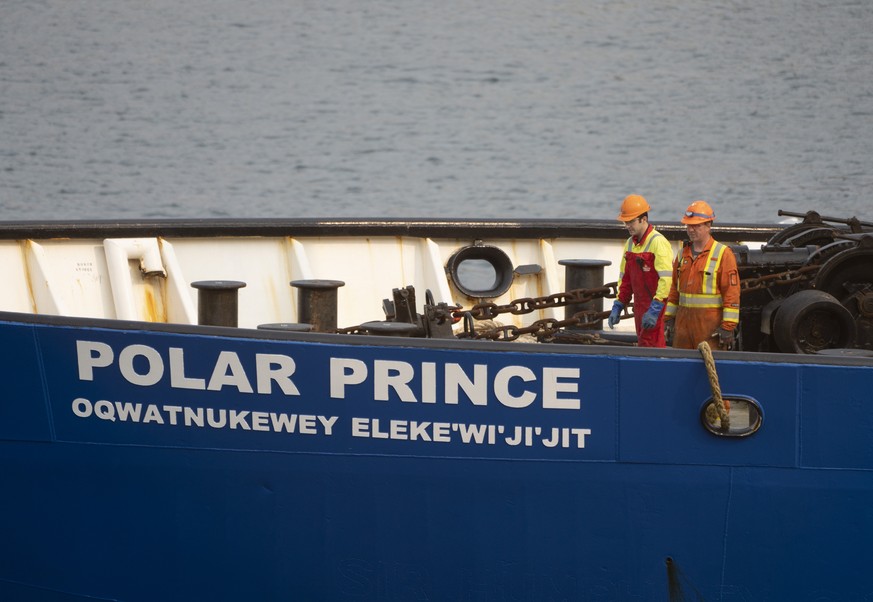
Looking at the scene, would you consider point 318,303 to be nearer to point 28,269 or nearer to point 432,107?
point 28,269

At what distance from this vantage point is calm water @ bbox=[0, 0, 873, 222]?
86.8 ft

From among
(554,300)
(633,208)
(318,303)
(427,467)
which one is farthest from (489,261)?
(427,467)

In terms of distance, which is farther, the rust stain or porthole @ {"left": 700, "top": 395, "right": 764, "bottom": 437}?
the rust stain

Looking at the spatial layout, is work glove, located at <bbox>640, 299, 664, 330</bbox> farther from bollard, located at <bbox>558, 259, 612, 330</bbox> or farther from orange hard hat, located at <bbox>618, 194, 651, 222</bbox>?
bollard, located at <bbox>558, 259, 612, 330</bbox>

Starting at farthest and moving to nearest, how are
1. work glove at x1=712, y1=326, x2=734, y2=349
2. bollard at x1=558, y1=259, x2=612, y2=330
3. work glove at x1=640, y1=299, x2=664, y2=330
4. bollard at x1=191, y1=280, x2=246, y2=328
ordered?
bollard at x1=558, y1=259, x2=612, y2=330 < bollard at x1=191, y1=280, x2=246, y2=328 < work glove at x1=640, y1=299, x2=664, y2=330 < work glove at x1=712, y1=326, x2=734, y2=349

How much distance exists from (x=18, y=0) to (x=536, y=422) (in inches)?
1355

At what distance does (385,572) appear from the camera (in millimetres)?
6277

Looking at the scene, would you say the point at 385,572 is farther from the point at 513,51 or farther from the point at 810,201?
the point at 513,51

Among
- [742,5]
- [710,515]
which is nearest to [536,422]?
[710,515]

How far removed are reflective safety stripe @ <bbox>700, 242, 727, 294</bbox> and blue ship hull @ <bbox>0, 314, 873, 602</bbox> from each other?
3.11 ft

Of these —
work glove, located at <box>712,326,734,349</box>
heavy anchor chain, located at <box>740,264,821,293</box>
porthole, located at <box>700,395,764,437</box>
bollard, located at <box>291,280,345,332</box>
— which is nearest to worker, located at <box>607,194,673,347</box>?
work glove, located at <box>712,326,734,349</box>

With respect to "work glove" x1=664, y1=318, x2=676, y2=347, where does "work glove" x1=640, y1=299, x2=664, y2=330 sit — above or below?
above

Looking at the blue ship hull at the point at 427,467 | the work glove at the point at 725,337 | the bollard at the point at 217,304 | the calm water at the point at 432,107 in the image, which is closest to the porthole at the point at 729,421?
the blue ship hull at the point at 427,467

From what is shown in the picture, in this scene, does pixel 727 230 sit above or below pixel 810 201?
above
